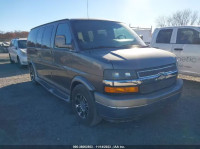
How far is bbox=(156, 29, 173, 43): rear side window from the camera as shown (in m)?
6.01

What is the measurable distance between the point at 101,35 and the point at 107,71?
1.30m

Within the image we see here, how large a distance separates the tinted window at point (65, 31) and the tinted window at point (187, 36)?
4255mm

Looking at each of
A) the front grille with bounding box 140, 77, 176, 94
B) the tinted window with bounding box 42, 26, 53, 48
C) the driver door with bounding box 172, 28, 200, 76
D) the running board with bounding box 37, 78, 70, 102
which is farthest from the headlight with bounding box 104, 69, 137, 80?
the driver door with bounding box 172, 28, 200, 76

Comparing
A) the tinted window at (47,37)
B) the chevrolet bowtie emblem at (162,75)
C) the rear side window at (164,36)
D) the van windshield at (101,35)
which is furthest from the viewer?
the rear side window at (164,36)

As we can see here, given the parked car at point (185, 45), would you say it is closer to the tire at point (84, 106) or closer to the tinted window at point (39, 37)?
the tire at point (84, 106)

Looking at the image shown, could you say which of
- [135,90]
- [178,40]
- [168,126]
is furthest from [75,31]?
[178,40]

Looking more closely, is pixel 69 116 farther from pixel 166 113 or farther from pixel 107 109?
pixel 166 113

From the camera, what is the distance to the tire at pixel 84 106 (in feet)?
9.37

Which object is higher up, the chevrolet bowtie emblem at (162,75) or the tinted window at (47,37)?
the tinted window at (47,37)

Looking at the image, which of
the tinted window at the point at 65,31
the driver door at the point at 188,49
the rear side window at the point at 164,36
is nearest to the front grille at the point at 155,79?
the tinted window at the point at 65,31

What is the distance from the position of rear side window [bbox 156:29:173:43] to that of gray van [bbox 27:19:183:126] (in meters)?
2.73

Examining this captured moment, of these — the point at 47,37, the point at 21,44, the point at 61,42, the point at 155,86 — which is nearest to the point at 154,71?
the point at 155,86

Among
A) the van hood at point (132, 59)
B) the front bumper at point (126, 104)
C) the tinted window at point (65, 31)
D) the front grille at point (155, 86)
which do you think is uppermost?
the tinted window at point (65, 31)

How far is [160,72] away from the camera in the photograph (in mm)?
2758
